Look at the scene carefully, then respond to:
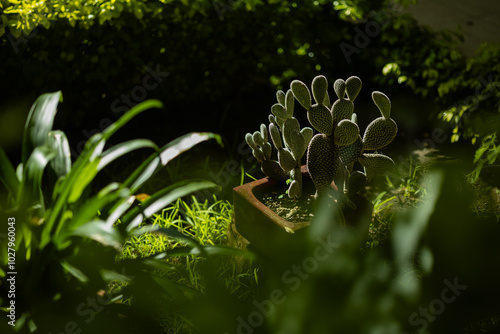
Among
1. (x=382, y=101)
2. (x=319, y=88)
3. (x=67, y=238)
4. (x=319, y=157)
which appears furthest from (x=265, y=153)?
(x=67, y=238)

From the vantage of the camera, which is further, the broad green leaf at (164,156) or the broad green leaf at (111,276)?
the broad green leaf at (164,156)

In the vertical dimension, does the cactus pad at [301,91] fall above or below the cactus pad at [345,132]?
above

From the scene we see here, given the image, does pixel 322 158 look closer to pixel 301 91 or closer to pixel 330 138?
pixel 330 138

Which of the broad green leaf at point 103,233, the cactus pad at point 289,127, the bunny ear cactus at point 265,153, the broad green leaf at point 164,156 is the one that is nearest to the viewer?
the broad green leaf at point 103,233

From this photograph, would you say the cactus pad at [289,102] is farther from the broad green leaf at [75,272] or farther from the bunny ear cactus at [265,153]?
the broad green leaf at [75,272]

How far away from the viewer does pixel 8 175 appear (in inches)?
54.6

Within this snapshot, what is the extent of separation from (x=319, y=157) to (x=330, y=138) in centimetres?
9

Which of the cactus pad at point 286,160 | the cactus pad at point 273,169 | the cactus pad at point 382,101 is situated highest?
the cactus pad at point 382,101

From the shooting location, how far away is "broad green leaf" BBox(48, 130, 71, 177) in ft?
5.02

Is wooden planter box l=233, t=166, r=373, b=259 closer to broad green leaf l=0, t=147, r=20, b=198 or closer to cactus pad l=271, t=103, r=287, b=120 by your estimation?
cactus pad l=271, t=103, r=287, b=120

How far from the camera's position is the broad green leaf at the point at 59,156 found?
60.2 inches

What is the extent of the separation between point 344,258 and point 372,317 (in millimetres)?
281

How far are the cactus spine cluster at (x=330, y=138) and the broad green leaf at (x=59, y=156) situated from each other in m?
0.81

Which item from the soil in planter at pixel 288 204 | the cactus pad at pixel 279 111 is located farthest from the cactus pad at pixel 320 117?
the soil in planter at pixel 288 204
